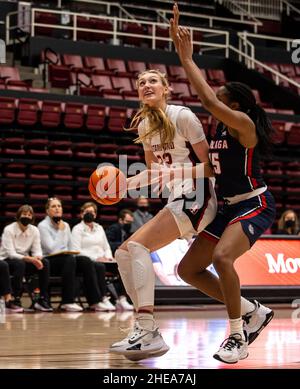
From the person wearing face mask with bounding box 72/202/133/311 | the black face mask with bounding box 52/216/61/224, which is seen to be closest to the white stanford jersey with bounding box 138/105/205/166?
the person wearing face mask with bounding box 72/202/133/311

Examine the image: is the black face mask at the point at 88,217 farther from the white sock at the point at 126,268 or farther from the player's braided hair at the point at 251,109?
the player's braided hair at the point at 251,109

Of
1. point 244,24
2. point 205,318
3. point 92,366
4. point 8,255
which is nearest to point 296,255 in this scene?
point 205,318

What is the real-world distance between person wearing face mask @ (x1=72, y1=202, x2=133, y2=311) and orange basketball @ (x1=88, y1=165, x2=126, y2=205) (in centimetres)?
619

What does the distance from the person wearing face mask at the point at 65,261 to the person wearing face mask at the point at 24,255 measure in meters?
0.25

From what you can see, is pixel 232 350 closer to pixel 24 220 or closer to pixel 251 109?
pixel 251 109

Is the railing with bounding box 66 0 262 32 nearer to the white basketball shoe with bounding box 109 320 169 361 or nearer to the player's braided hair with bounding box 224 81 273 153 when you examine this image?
the player's braided hair with bounding box 224 81 273 153

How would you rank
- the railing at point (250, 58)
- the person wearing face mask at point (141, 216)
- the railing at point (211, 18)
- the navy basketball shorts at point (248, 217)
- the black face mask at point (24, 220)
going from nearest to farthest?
the navy basketball shorts at point (248, 217)
the black face mask at point (24, 220)
the person wearing face mask at point (141, 216)
the railing at point (250, 58)
the railing at point (211, 18)

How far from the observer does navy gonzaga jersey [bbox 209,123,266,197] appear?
559cm

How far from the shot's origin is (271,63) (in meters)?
23.1

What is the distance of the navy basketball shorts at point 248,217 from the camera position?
555cm

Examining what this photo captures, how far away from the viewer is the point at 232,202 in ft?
18.7

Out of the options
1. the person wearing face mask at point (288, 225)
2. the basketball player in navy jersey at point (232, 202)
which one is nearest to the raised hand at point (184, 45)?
the basketball player in navy jersey at point (232, 202)
